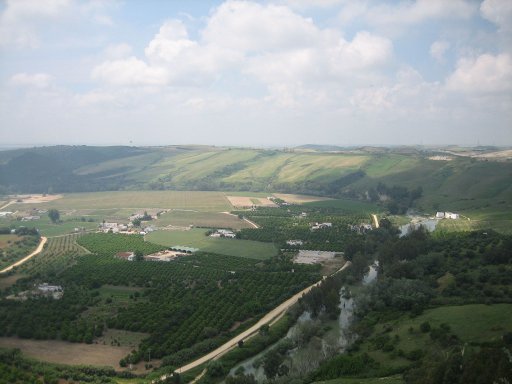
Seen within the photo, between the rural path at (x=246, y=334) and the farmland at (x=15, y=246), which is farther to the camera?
the farmland at (x=15, y=246)

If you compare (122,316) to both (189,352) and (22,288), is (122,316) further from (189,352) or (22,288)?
(22,288)

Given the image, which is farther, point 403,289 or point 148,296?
point 148,296

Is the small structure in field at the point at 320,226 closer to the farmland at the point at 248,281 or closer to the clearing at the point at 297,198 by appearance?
the farmland at the point at 248,281

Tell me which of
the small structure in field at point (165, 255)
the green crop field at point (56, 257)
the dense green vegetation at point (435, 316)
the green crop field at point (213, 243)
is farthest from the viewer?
the green crop field at point (213, 243)

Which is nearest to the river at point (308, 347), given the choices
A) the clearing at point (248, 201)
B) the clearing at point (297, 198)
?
the clearing at point (248, 201)

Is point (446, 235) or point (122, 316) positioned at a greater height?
point (446, 235)

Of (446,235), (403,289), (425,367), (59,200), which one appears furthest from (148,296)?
(59,200)
